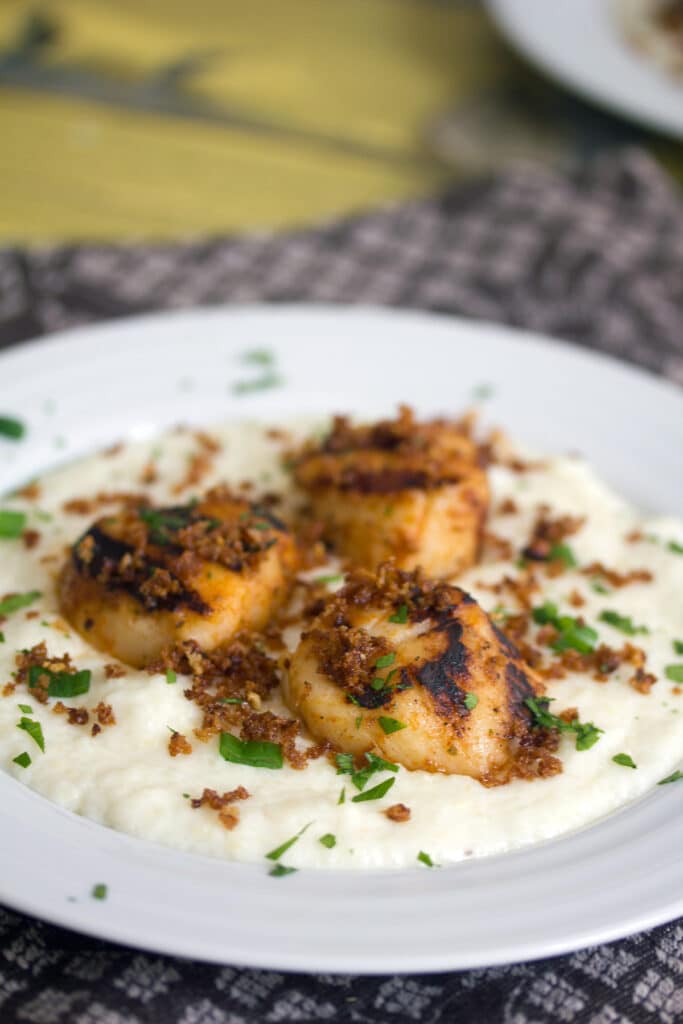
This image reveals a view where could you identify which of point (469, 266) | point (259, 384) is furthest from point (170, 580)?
point (469, 266)

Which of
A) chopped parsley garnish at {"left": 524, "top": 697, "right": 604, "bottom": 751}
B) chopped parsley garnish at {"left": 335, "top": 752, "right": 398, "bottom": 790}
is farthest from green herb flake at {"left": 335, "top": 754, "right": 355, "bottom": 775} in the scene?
chopped parsley garnish at {"left": 524, "top": 697, "right": 604, "bottom": 751}

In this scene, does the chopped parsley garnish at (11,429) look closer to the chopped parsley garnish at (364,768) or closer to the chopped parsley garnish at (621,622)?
the chopped parsley garnish at (364,768)

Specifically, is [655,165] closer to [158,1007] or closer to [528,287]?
[528,287]

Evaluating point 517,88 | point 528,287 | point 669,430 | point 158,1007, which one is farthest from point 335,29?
point 158,1007

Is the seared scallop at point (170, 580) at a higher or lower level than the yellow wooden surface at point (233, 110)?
higher

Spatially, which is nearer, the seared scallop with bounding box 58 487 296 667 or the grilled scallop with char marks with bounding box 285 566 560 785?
the grilled scallop with char marks with bounding box 285 566 560 785

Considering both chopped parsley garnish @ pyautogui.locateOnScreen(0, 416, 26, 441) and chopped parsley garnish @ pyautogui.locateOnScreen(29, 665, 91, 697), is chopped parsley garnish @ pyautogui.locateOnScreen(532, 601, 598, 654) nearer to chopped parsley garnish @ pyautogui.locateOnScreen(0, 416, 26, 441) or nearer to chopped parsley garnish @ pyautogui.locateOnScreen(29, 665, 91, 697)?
chopped parsley garnish @ pyautogui.locateOnScreen(29, 665, 91, 697)

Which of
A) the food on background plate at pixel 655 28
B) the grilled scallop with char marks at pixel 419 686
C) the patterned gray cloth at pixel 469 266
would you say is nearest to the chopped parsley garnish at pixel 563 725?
the grilled scallop with char marks at pixel 419 686
